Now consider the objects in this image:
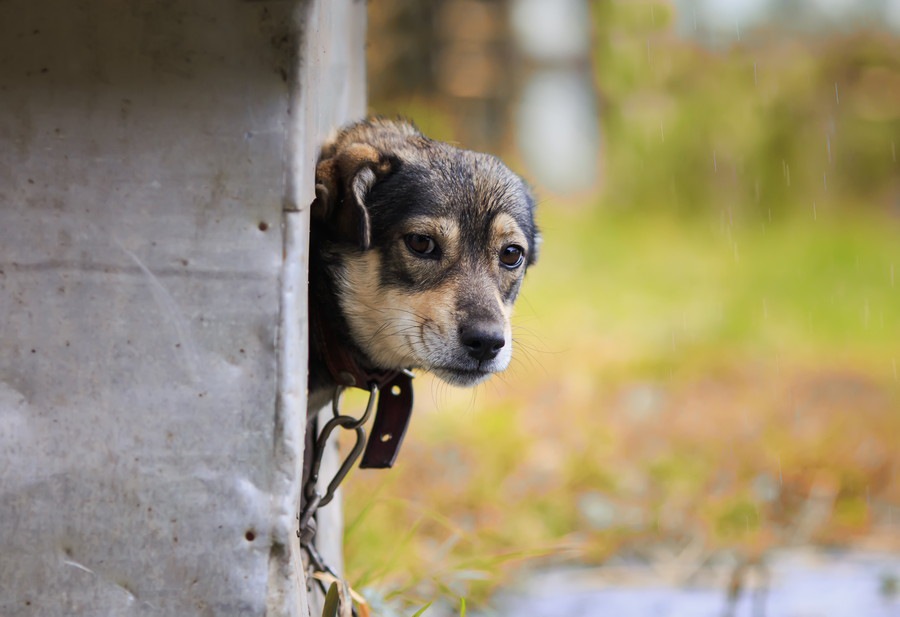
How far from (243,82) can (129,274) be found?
50cm

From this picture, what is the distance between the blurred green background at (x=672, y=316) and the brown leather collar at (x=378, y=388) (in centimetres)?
51

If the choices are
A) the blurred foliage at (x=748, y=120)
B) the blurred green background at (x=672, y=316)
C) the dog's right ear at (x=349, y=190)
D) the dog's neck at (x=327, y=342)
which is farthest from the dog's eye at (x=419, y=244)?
the blurred foliage at (x=748, y=120)

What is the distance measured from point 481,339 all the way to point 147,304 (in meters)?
0.92

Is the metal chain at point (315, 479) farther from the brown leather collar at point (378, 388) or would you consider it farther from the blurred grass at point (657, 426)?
the blurred grass at point (657, 426)

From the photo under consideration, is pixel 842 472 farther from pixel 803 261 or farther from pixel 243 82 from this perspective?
pixel 803 261

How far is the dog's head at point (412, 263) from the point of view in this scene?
110 inches

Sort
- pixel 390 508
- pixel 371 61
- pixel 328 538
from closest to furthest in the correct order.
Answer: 1. pixel 328 538
2. pixel 390 508
3. pixel 371 61

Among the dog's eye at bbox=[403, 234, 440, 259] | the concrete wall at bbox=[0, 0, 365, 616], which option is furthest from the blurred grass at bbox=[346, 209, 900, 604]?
the concrete wall at bbox=[0, 0, 365, 616]

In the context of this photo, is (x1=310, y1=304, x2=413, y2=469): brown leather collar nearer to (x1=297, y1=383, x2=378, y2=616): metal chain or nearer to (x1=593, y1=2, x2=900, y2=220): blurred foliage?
(x1=297, y1=383, x2=378, y2=616): metal chain

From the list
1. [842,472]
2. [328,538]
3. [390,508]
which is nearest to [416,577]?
[328,538]

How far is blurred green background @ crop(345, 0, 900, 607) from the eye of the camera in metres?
5.22

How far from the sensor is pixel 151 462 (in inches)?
89.0

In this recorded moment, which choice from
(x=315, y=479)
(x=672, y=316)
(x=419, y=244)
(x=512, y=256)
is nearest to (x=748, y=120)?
(x=672, y=316)

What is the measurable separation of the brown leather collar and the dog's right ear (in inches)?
10.4
